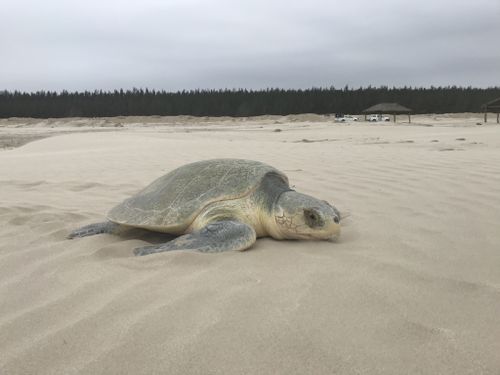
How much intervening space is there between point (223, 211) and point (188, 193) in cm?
31

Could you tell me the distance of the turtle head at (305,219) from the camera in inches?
116

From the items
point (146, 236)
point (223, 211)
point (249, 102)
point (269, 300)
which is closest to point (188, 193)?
point (223, 211)

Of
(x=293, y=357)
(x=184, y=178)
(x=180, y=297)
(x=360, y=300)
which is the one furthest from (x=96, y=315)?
(x=184, y=178)

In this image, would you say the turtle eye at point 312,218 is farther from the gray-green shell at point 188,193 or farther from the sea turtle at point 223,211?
the gray-green shell at point 188,193

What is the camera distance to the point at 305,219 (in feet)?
9.82

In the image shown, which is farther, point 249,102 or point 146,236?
point 249,102

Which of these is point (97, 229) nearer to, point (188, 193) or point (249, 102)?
point (188, 193)

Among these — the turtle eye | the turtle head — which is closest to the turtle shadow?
the turtle head

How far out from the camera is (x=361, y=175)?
18.8ft

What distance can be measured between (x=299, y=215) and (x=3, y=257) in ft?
6.20

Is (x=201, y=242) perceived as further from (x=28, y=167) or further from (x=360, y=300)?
(x=28, y=167)

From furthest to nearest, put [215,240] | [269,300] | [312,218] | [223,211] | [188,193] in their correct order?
1. [188,193]
2. [223,211]
3. [312,218]
4. [215,240]
5. [269,300]

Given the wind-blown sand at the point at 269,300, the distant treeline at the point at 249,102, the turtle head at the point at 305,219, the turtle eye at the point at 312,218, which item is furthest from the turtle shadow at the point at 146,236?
the distant treeline at the point at 249,102

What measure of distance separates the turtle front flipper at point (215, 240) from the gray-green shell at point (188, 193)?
29 centimetres
